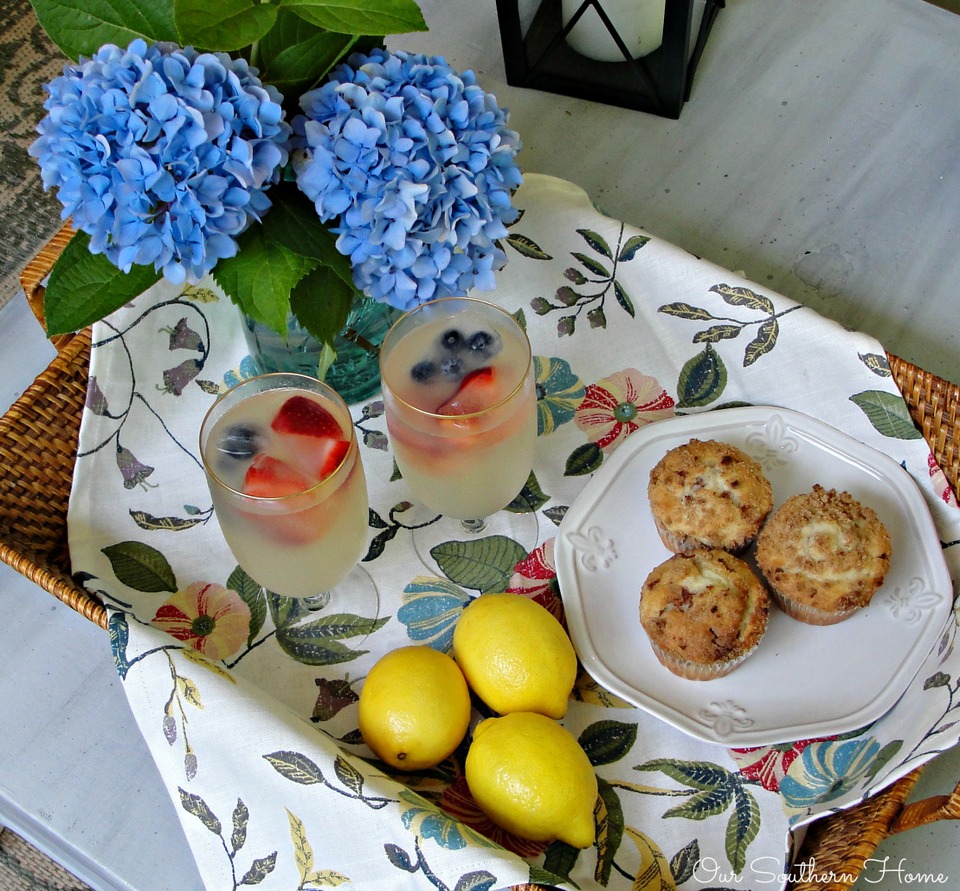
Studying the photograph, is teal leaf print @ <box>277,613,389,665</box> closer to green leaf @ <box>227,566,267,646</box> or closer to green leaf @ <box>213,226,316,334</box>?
green leaf @ <box>227,566,267,646</box>

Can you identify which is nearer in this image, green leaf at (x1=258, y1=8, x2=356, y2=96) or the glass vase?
green leaf at (x1=258, y1=8, x2=356, y2=96)

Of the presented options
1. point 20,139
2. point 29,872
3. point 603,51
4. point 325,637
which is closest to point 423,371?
point 325,637

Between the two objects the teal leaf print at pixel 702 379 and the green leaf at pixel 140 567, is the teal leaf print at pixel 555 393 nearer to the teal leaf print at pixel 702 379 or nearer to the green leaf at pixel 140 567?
the teal leaf print at pixel 702 379

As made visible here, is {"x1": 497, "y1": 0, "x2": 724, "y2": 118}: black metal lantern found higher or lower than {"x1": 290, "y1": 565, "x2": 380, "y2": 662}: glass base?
higher

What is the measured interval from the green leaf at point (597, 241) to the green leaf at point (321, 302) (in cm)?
33

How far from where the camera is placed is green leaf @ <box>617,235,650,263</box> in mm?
961

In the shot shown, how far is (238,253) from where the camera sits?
0.68m

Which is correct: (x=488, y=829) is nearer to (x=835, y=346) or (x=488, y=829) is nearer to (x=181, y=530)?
A: (x=181, y=530)

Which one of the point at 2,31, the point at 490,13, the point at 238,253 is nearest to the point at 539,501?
the point at 238,253

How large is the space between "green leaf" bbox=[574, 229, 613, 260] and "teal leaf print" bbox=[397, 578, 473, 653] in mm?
349

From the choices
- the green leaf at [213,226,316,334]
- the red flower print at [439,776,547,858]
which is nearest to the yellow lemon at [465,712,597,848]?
the red flower print at [439,776,547,858]

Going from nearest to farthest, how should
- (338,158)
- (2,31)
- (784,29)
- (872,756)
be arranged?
(338,158)
(872,756)
(784,29)
(2,31)

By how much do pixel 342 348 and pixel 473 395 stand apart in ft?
0.55

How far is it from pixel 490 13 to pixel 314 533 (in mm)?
812
